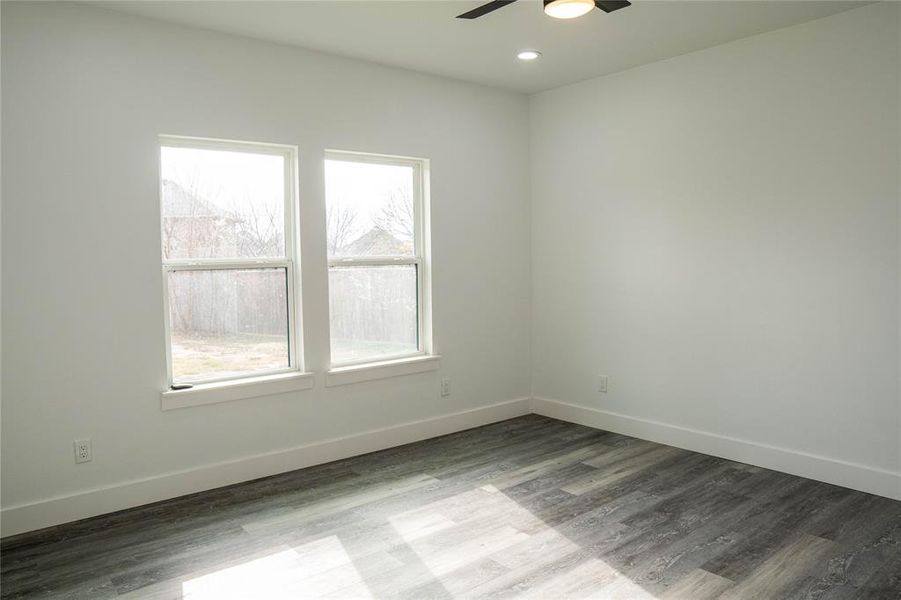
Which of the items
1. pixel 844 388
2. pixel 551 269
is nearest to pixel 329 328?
pixel 551 269

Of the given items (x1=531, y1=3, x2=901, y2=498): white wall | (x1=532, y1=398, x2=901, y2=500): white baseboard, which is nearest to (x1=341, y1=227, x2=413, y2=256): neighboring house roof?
(x1=531, y1=3, x2=901, y2=498): white wall

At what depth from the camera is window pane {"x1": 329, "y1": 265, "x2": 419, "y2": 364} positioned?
4.38 m

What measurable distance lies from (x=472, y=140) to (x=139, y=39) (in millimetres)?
2353

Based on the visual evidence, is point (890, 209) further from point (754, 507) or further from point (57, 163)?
point (57, 163)

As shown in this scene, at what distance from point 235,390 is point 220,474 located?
19.2 inches

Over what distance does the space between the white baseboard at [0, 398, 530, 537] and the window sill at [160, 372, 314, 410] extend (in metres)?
0.38

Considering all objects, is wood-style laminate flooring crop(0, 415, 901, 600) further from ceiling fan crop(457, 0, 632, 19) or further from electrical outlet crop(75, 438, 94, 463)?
ceiling fan crop(457, 0, 632, 19)

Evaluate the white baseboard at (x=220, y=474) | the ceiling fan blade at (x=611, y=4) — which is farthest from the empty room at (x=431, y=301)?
the ceiling fan blade at (x=611, y=4)

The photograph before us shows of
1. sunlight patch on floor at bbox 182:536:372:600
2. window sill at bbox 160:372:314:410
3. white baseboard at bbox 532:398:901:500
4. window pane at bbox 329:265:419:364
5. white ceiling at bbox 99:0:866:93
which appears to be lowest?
sunlight patch on floor at bbox 182:536:372:600

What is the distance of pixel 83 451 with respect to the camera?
10.9 feet

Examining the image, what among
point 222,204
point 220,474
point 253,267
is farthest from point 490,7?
point 220,474

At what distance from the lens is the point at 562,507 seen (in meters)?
3.46

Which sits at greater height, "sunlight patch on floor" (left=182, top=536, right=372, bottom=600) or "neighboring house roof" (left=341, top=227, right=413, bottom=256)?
"neighboring house roof" (left=341, top=227, right=413, bottom=256)

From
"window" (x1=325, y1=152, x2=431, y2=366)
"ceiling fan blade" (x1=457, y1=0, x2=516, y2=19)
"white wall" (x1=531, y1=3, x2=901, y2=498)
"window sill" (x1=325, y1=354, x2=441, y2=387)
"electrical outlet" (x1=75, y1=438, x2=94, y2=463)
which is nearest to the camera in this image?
"ceiling fan blade" (x1=457, y1=0, x2=516, y2=19)
